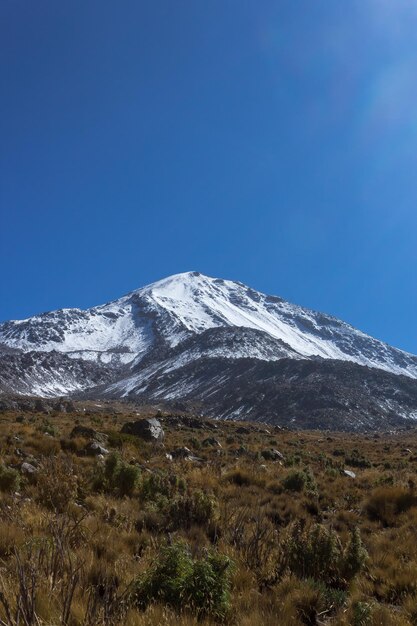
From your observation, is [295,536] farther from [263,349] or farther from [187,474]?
[263,349]

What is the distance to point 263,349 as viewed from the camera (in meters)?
174

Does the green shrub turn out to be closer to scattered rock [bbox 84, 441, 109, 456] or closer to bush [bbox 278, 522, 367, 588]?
bush [bbox 278, 522, 367, 588]

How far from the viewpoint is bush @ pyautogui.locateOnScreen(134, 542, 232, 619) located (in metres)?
4.07

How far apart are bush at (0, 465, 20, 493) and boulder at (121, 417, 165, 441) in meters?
10.2

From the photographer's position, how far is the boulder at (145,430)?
18203mm

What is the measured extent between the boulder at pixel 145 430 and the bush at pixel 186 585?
45.7 ft

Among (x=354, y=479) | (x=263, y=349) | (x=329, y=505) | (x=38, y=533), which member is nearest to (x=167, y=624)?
(x=38, y=533)

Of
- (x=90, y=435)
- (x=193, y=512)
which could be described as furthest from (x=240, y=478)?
(x=90, y=435)

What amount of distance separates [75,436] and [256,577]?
34.9 feet

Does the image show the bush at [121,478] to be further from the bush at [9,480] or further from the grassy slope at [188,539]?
the bush at [9,480]

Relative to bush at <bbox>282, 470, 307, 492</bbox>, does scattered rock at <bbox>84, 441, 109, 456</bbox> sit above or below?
below

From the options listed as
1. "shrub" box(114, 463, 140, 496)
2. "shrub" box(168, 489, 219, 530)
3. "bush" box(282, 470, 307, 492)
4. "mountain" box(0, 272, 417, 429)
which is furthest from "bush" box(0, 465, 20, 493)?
"mountain" box(0, 272, 417, 429)

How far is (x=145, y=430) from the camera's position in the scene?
60.8 feet

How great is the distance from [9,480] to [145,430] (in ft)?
35.5
